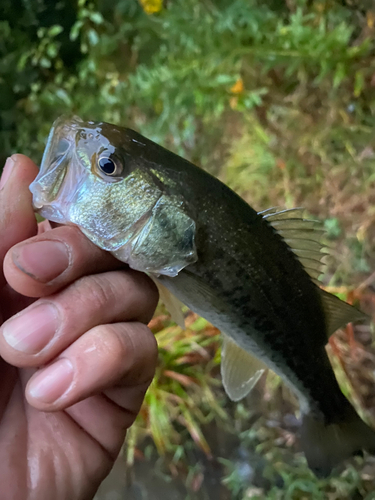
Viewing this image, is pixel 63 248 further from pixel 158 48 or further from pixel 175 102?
pixel 158 48

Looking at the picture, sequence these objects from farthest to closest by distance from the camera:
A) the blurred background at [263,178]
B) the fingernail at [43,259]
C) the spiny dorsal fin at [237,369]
Result: 1. the blurred background at [263,178]
2. the spiny dorsal fin at [237,369]
3. the fingernail at [43,259]

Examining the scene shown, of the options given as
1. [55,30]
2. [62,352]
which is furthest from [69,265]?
[55,30]

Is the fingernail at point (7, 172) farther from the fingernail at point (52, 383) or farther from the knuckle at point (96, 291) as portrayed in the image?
the fingernail at point (52, 383)

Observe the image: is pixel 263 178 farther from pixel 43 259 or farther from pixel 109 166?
pixel 43 259

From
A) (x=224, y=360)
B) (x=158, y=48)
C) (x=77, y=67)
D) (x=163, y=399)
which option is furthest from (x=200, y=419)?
(x=77, y=67)

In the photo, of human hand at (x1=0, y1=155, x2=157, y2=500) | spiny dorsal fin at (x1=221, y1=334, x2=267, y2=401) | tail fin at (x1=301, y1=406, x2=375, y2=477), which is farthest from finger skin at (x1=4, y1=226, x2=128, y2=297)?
tail fin at (x1=301, y1=406, x2=375, y2=477)

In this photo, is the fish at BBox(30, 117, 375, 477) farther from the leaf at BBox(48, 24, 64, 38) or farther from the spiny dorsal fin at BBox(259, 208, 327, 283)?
the leaf at BBox(48, 24, 64, 38)

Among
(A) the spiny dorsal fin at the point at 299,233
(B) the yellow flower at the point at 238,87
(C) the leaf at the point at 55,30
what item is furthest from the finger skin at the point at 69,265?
(C) the leaf at the point at 55,30
